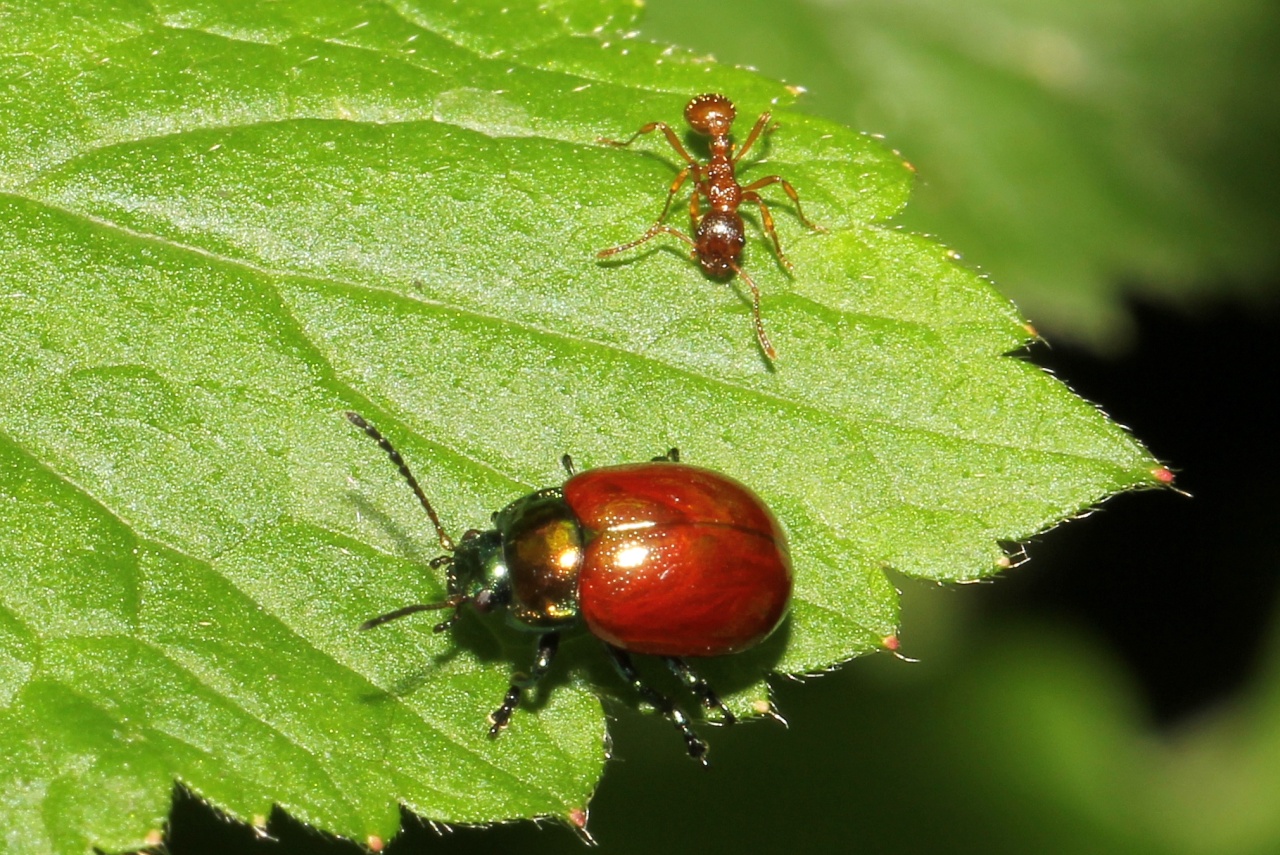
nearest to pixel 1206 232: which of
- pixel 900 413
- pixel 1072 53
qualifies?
pixel 1072 53

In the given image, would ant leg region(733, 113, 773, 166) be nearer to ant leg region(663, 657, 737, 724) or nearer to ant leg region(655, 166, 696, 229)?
ant leg region(655, 166, 696, 229)

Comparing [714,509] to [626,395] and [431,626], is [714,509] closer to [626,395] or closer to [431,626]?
[626,395]

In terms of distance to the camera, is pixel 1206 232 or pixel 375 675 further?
pixel 1206 232

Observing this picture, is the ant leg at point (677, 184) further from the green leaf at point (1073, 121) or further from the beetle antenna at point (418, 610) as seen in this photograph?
the green leaf at point (1073, 121)

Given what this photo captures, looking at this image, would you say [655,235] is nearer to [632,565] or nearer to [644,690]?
[632,565]

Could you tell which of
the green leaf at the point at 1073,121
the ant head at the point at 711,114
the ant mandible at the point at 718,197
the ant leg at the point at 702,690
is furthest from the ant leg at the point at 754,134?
the green leaf at the point at 1073,121
